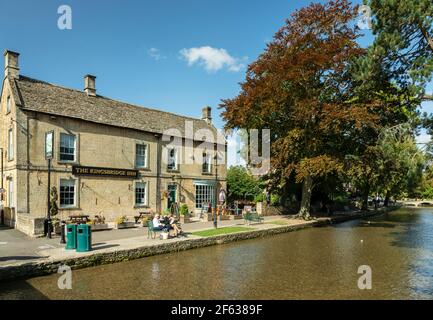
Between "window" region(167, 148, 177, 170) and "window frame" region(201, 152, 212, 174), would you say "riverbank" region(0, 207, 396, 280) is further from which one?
"window frame" region(201, 152, 212, 174)

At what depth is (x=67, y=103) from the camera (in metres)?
21.4

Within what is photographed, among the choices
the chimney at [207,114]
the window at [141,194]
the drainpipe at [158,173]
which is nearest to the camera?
the window at [141,194]

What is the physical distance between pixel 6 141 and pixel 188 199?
13760 millimetres

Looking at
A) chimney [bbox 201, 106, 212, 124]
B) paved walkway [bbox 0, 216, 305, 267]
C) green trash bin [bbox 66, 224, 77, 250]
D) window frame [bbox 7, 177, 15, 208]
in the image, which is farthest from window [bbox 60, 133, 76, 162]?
chimney [bbox 201, 106, 212, 124]

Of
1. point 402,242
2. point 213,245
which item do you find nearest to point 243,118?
point 213,245

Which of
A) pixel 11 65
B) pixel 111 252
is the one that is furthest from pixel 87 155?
pixel 111 252

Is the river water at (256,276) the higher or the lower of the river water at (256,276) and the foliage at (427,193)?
the higher

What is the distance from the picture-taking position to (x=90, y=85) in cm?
2455

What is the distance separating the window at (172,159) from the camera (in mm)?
26391

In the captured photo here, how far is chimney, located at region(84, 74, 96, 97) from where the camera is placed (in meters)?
24.4

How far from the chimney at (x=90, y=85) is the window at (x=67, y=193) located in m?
7.63

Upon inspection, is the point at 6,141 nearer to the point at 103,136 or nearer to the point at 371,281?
the point at 103,136

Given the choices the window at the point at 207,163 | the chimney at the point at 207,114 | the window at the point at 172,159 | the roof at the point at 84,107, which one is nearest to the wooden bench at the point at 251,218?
the window at the point at 172,159

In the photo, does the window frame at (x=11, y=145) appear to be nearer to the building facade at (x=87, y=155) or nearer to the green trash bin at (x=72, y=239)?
the building facade at (x=87, y=155)
